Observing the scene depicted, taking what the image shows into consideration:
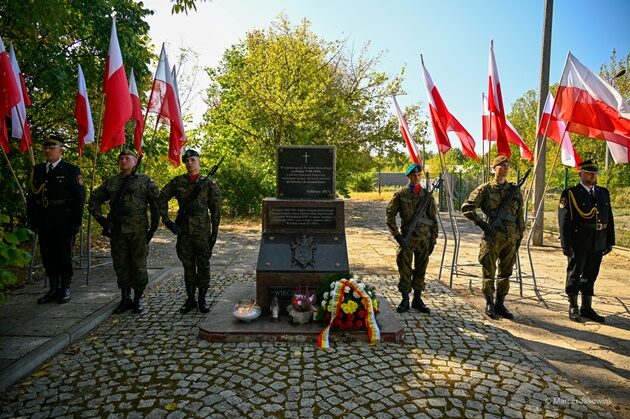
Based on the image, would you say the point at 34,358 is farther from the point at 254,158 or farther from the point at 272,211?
the point at 254,158

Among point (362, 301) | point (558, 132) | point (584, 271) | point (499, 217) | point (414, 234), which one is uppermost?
point (558, 132)

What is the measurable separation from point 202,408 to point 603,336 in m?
4.39

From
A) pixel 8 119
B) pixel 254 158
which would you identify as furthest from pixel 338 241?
pixel 254 158

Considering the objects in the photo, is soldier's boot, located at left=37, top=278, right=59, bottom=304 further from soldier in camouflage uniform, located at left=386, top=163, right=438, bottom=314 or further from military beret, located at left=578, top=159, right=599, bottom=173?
military beret, located at left=578, top=159, right=599, bottom=173

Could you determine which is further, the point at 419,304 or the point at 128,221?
the point at 419,304

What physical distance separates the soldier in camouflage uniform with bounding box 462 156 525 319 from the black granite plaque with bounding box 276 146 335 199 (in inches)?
75.1

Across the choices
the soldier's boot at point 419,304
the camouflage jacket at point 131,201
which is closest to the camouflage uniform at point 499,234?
the soldier's boot at point 419,304

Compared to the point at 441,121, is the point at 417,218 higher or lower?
lower

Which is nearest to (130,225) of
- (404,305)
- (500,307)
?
(404,305)

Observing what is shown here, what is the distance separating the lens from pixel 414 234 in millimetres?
4930

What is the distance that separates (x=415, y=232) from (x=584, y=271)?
2.21 meters

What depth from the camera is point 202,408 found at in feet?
9.26

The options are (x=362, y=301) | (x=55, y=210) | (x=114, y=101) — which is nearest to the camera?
(x=362, y=301)

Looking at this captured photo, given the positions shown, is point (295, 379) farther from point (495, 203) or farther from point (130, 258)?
point (495, 203)
